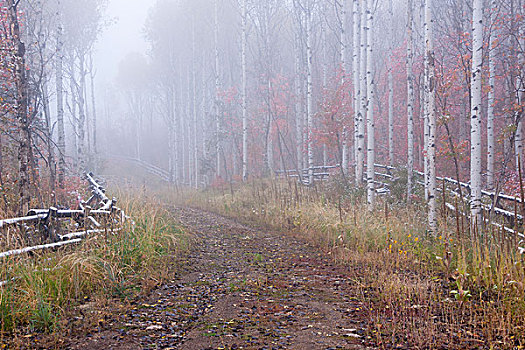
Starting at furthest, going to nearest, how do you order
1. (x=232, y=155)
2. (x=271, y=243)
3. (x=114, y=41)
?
(x=114, y=41)
(x=232, y=155)
(x=271, y=243)

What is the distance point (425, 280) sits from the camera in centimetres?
562

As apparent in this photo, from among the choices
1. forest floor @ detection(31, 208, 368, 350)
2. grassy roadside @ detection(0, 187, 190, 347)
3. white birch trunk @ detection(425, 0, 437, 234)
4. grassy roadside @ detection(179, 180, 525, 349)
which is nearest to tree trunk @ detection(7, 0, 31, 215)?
grassy roadside @ detection(0, 187, 190, 347)

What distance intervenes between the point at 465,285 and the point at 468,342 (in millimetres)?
1688

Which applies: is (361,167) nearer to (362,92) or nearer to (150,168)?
(362,92)

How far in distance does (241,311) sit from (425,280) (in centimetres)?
283

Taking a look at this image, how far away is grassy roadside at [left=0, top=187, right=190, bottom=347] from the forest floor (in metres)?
0.25

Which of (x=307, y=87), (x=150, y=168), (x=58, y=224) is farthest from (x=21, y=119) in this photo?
(x=150, y=168)

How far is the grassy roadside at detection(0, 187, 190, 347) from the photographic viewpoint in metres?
4.24

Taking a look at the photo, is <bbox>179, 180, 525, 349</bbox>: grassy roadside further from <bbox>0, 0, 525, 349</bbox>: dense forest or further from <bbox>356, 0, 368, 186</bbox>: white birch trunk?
<bbox>356, 0, 368, 186</bbox>: white birch trunk

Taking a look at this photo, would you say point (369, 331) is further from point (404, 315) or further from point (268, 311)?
point (268, 311)

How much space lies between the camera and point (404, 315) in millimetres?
4551

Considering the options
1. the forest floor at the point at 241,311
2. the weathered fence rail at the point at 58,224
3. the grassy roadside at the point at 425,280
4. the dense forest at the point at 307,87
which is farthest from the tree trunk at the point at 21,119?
the grassy roadside at the point at 425,280

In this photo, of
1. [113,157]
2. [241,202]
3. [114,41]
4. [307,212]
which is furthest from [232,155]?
[114,41]

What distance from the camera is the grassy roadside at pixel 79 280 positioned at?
4242 millimetres
